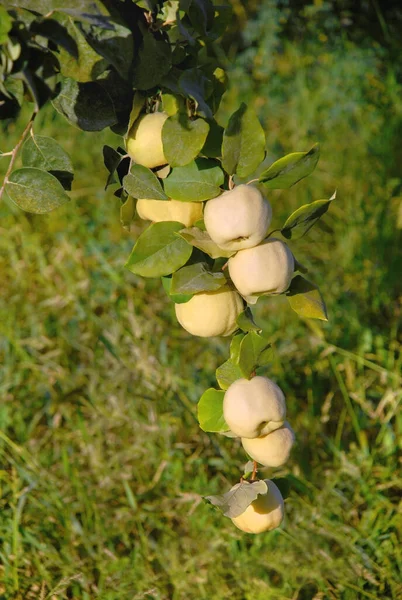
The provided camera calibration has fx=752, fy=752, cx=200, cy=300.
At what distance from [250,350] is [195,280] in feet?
0.28

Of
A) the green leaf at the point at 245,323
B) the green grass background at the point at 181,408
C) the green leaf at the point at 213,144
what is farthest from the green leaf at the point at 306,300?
the green grass background at the point at 181,408

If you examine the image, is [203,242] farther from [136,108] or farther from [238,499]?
[238,499]

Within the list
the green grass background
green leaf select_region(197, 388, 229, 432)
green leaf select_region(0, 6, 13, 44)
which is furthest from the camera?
the green grass background

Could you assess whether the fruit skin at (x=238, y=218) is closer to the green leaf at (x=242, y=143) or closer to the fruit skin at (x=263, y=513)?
the green leaf at (x=242, y=143)

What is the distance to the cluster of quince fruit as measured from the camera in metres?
0.64

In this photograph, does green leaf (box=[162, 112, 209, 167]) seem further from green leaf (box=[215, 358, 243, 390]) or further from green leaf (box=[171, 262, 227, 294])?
green leaf (box=[215, 358, 243, 390])

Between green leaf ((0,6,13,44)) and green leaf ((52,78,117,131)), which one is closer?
green leaf ((0,6,13,44))

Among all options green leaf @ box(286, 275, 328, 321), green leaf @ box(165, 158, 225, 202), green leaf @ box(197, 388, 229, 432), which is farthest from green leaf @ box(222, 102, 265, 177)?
green leaf @ box(197, 388, 229, 432)

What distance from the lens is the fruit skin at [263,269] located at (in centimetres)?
65

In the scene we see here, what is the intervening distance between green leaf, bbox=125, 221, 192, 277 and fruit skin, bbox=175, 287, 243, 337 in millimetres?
44

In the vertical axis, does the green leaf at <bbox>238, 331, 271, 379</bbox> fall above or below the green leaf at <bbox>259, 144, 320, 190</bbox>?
below

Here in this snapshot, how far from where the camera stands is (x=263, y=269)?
25.4 inches

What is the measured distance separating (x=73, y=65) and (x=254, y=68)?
7.06 feet

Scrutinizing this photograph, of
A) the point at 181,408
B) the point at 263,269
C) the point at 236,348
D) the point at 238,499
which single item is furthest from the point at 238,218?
the point at 181,408
